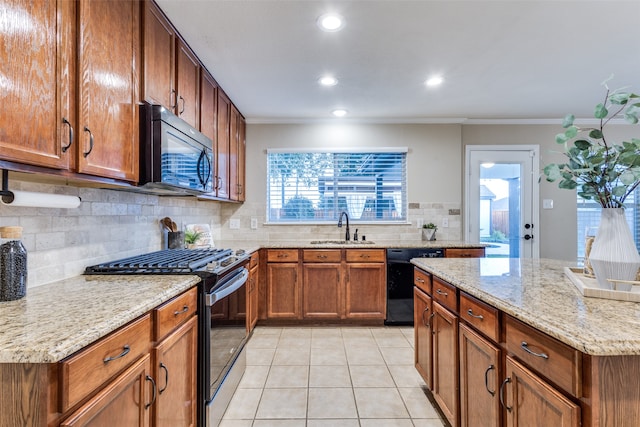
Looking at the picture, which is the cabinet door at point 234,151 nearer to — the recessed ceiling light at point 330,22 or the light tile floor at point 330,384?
the light tile floor at point 330,384

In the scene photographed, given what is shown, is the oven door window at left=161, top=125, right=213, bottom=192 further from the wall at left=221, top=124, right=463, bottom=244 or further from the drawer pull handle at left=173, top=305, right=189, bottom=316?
the wall at left=221, top=124, right=463, bottom=244

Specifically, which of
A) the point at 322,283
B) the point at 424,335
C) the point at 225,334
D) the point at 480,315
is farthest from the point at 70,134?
the point at 322,283

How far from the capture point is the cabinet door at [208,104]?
2420mm

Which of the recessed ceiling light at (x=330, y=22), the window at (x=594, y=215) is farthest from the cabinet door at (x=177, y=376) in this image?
the window at (x=594, y=215)

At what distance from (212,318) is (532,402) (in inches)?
56.1

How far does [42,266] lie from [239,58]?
5.95 feet

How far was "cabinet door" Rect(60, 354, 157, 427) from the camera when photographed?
0.82 meters

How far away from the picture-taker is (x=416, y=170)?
387cm

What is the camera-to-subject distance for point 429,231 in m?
3.75

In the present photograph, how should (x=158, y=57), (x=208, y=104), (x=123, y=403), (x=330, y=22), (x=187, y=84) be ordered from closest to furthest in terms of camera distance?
(x=123, y=403) < (x=158, y=57) < (x=330, y=22) < (x=187, y=84) < (x=208, y=104)

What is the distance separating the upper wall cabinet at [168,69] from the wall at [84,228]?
2.16 ft

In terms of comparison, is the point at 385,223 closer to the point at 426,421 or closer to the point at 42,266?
the point at 426,421

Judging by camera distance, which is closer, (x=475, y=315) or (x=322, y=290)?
(x=475, y=315)

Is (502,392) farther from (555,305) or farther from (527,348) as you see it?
(555,305)
